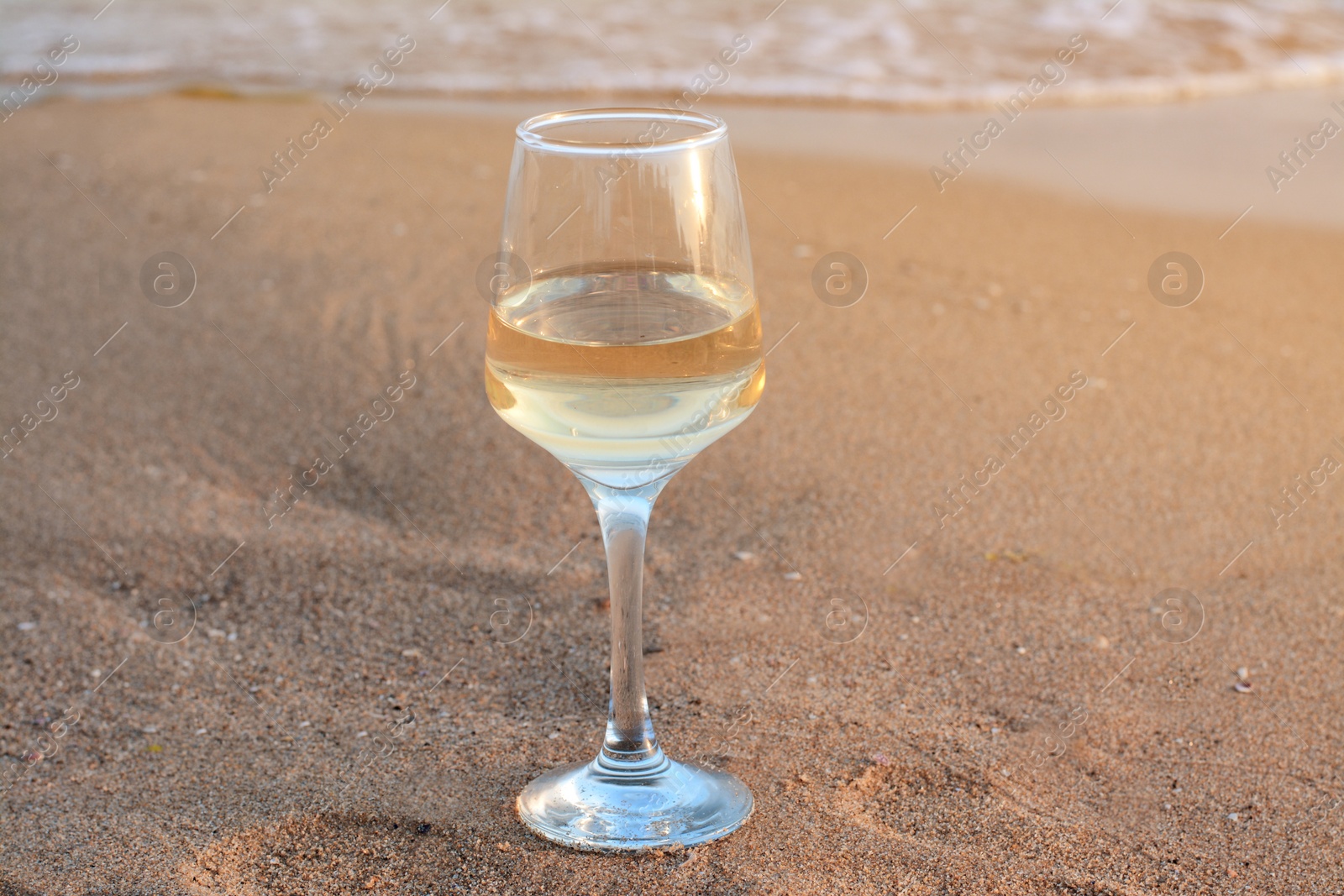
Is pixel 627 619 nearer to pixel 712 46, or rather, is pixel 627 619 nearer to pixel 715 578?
pixel 715 578

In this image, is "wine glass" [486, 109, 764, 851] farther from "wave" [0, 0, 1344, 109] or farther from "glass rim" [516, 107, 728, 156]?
"wave" [0, 0, 1344, 109]

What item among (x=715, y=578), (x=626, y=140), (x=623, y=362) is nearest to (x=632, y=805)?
(x=623, y=362)

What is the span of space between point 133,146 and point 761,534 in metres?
4.76

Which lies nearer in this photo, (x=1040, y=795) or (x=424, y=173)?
(x=1040, y=795)

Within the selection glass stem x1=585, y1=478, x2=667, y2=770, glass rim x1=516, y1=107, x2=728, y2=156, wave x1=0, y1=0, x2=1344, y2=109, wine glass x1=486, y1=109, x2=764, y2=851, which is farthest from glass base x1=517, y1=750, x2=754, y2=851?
wave x1=0, y1=0, x2=1344, y2=109

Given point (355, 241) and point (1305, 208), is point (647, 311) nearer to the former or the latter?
point (355, 241)

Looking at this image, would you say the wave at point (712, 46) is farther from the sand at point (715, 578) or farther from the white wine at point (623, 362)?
the white wine at point (623, 362)

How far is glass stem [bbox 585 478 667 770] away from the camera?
2158 mm

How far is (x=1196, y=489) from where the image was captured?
12.5 ft

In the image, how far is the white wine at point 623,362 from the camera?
1897 mm

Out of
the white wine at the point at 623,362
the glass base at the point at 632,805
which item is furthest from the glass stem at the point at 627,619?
the white wine at the point at 623,362

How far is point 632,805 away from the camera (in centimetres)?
231

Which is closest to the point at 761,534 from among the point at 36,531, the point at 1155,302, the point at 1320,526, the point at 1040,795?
the point at 1040,795

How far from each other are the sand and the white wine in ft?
2.56
